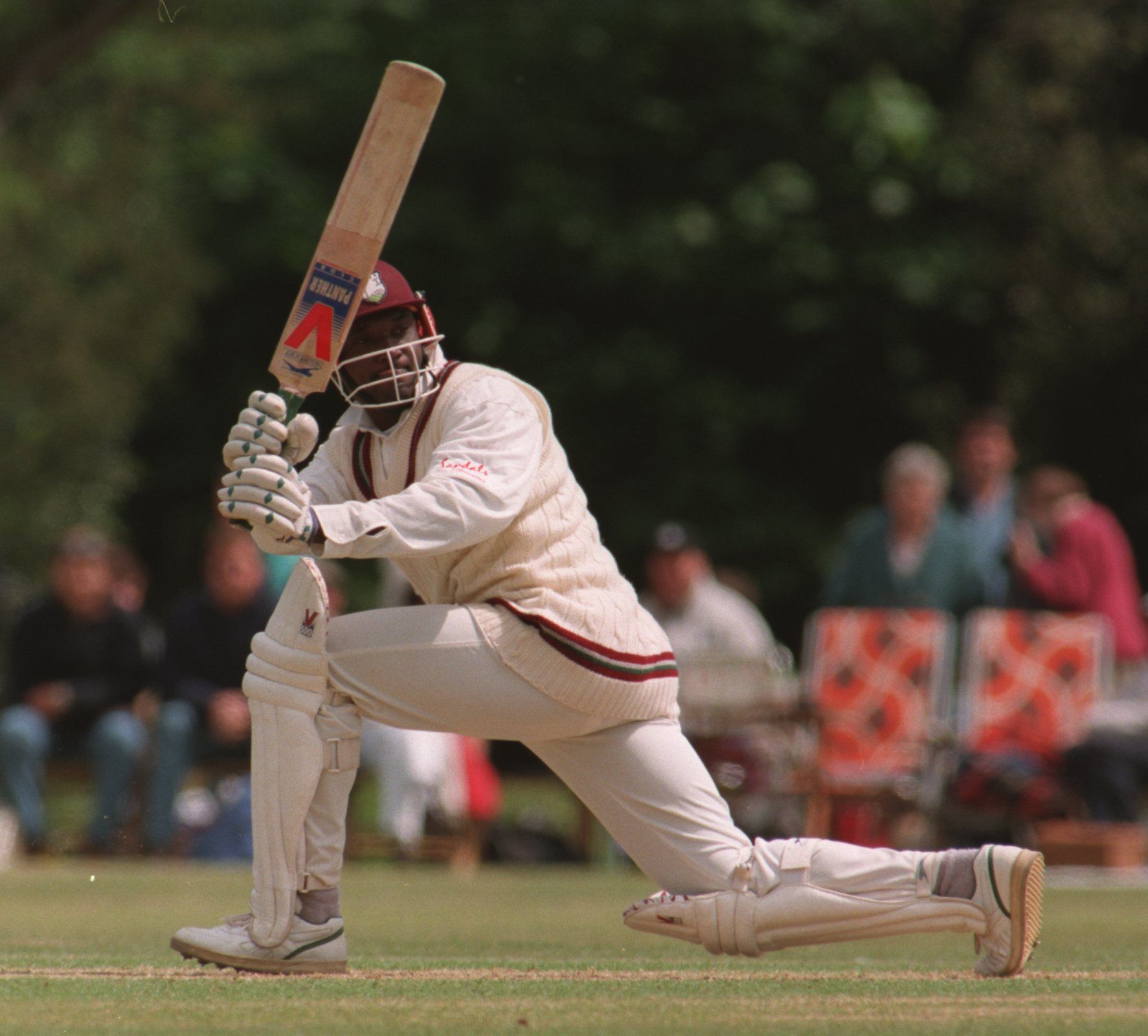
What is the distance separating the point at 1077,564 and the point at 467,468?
22.1ft

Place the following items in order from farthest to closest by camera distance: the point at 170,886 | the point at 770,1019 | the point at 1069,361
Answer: the point at 1069,361, the point at 170,886, the point at 770,1019

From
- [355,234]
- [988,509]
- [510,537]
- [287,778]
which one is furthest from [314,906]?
[988,509]

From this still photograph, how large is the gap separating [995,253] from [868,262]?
1.15m

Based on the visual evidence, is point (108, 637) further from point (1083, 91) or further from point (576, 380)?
point (1083, 91)

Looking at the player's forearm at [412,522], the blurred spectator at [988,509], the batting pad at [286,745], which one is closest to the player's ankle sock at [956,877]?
the player's forearm at [412,522]

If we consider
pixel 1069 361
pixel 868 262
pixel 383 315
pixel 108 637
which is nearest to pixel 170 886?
pixel 108 637

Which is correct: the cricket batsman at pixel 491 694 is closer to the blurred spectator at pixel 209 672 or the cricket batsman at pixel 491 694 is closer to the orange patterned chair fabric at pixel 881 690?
the orange patterned chair fabric at pixel 881 690

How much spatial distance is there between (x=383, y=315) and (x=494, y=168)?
52.7 feet

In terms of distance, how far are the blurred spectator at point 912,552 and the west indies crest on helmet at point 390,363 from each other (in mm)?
5932

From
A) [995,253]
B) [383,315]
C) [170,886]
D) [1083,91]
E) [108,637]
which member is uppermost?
Result: [1083,91]

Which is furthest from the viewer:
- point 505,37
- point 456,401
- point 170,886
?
point 505,37

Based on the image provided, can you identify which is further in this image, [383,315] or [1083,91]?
[1083,91]

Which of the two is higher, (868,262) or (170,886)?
(868,262)

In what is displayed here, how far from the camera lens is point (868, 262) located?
1903cm
